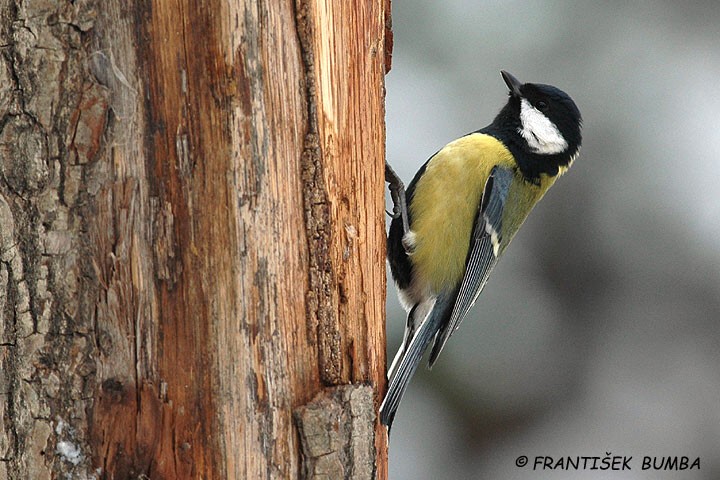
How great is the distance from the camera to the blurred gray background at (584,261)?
152 inches

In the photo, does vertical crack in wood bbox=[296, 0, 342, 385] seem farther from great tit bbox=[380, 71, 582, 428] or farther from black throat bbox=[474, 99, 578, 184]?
black throat bbox=[474, 99, 578, 184]

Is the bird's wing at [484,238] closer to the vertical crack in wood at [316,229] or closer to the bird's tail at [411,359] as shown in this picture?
the bird's tail at [411,359]

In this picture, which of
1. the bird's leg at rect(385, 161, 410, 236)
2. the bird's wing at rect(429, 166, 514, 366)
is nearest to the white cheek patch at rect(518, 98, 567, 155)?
the bird's wing at rect(429, 166, 514, 366)

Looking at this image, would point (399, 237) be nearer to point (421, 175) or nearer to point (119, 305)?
point (421, 175)

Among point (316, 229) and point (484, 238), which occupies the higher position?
point (316, 229)

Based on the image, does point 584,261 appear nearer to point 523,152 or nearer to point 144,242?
point 523,152

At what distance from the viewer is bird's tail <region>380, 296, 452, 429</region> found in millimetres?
1876

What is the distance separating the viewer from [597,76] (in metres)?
4.09

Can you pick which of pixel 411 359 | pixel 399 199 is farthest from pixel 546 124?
pixel 411 359

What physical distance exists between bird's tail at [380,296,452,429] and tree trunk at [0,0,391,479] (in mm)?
396

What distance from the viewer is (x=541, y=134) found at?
2811 mm

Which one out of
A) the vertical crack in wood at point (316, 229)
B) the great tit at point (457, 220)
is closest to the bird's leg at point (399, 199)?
the great tit at point (457, 220)

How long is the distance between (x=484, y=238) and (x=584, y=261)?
1.52 m

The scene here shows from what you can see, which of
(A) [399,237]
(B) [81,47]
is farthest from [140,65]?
(A) [399,237]
